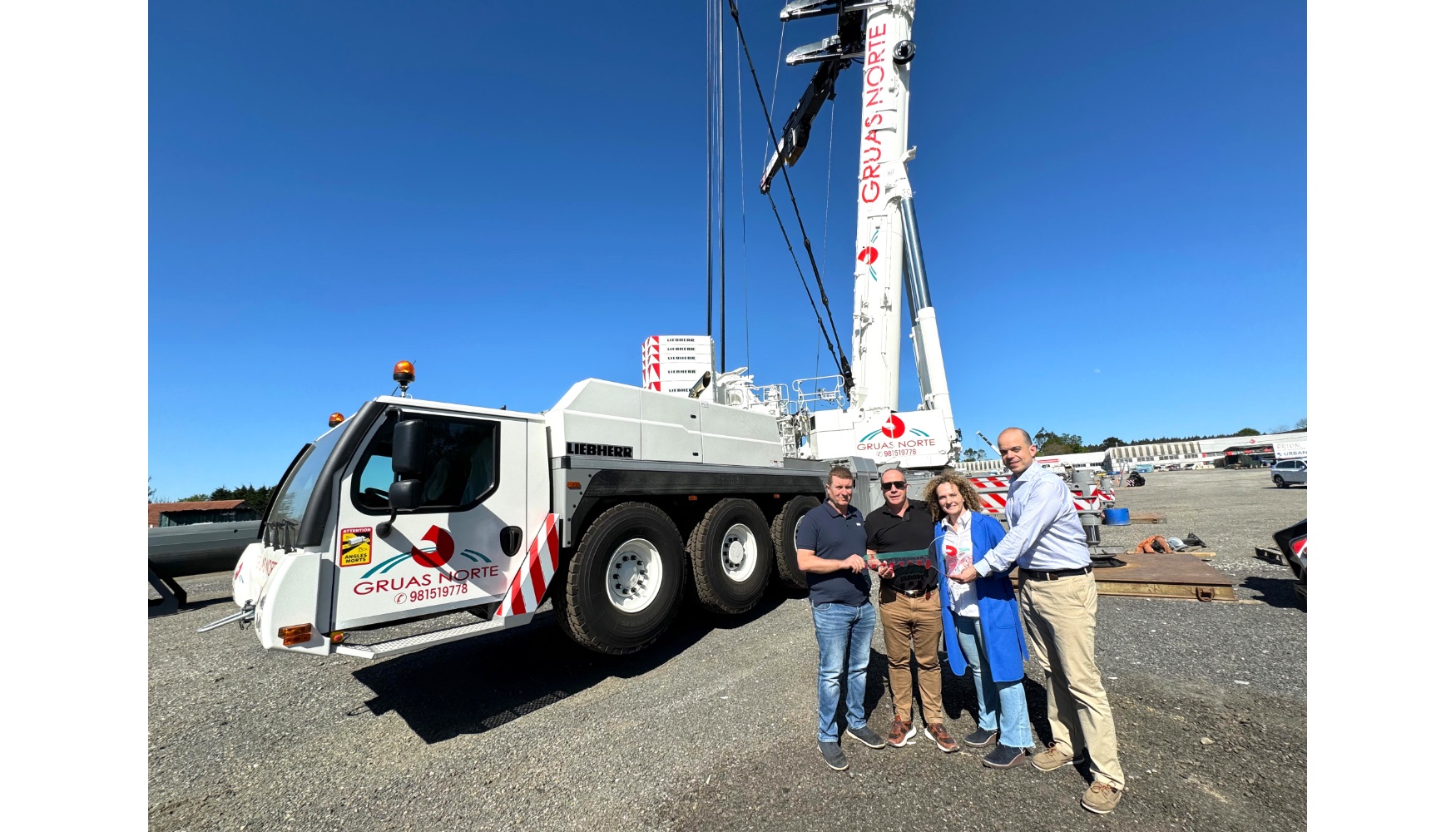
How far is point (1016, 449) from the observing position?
3074 millimetres

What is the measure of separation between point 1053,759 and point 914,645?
2.75 ft

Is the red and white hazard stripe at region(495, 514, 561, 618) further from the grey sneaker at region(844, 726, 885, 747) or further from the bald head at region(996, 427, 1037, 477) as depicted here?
the bald head at region(996, 427, 1037, 477)

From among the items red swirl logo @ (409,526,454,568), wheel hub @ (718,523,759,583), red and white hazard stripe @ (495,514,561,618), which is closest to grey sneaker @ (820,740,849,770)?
red and white hazard stripe @ (495,514,561,618)

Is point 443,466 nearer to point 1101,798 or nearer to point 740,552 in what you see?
point 740,552

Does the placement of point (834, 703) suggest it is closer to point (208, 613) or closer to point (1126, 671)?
point (1126, 671)

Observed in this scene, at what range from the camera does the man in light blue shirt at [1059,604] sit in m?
2.70

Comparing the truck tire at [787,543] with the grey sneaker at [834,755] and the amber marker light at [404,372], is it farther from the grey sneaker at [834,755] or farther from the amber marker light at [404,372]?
the amber marker light at [404,372]

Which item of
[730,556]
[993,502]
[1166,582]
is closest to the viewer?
[730,556]

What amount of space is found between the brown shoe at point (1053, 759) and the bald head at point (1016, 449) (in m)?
1.45

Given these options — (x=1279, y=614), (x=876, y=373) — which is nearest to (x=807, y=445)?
(x=876, y=373)

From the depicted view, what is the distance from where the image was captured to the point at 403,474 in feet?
10.8

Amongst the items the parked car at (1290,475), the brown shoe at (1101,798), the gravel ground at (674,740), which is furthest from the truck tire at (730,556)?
the parked car at (1290,475)

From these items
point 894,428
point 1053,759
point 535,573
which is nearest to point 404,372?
→ point 535,573

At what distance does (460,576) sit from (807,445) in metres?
10.5
